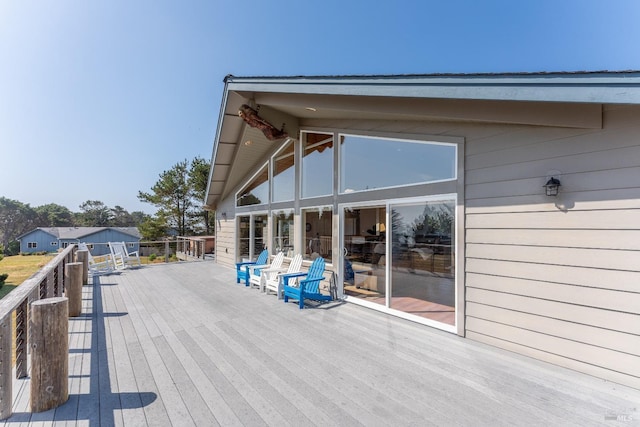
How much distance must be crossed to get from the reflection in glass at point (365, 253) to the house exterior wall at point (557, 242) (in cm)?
152

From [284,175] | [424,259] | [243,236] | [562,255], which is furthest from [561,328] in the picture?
[243,236]

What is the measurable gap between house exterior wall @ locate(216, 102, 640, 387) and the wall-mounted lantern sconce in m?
0.07

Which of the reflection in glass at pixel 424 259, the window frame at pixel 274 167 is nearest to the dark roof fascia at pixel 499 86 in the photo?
the reflection in glass at pixel 424 259

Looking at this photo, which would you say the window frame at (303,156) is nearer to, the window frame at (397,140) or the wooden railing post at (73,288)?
the window frame at (397,140)

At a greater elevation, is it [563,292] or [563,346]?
[563,292]

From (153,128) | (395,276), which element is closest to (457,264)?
(395,276)

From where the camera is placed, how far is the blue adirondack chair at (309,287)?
5.17 m

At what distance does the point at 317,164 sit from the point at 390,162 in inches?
78.0

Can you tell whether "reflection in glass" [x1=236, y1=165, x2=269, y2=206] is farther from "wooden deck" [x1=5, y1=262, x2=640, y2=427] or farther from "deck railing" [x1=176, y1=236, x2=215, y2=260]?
"deck railing" [x1=176, y1=236, x2=215, y2=260]

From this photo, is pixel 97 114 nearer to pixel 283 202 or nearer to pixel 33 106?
pixel 33 106

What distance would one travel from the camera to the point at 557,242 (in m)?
2.98

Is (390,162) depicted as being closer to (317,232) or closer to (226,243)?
(317,232)

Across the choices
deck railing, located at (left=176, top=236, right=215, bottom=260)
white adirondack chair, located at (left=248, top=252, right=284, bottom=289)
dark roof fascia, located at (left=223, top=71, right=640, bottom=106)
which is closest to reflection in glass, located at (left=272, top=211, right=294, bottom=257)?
white adirondack chair, located at (left=248, top=252, right=284, bottom=289)

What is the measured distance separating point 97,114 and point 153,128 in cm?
294
